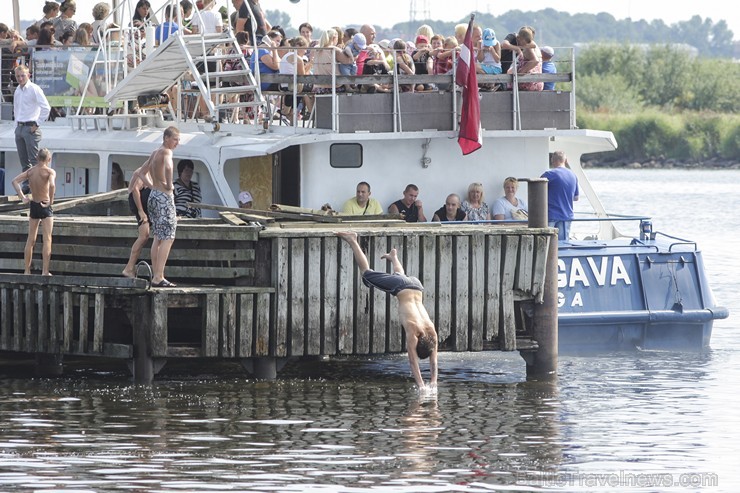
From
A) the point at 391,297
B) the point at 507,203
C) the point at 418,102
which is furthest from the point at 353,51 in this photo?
the point at 391,297

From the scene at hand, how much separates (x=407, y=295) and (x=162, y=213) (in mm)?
2626

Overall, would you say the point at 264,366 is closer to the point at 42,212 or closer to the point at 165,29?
the point at 42,212

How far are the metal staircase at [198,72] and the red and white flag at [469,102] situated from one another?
2535 millimetres

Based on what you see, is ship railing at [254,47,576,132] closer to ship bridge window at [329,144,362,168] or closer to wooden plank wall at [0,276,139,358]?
ship bridge window at [329,144,362,168]

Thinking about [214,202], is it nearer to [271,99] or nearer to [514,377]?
[271,99]

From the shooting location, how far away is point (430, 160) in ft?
66.3

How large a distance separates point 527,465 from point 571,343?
19.7 ft

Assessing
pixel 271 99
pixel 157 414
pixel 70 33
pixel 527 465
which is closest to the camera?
pixel 527 465

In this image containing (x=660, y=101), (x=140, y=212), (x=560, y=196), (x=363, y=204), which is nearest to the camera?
(x=140, y=212)

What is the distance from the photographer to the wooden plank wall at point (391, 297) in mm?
16625

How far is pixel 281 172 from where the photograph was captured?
2056 cm

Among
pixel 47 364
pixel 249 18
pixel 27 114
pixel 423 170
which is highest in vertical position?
pixel 249 18

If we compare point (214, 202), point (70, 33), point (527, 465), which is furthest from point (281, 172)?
point (527, 465)

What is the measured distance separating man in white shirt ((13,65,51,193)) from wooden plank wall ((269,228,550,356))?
6.07 metres
